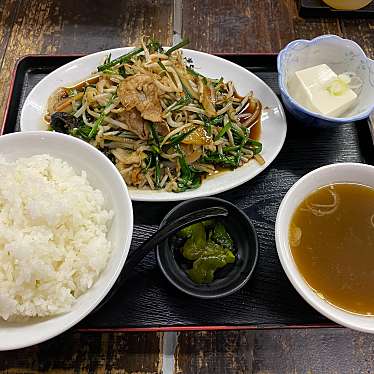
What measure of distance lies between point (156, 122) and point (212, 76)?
61cm

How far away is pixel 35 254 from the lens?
1.63 m

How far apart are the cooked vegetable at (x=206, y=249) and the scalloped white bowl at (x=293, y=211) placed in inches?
9.5

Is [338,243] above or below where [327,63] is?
below

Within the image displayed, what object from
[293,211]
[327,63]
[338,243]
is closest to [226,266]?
[293,211]

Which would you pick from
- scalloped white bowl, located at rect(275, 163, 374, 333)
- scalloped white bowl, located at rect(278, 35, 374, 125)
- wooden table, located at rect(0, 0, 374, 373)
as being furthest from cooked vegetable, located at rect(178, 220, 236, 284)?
scalloped white bowl, located at rect(278, 35, 374, 125)

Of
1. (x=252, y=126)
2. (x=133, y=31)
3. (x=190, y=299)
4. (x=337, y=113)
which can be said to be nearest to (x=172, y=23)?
(x=133, y=31)

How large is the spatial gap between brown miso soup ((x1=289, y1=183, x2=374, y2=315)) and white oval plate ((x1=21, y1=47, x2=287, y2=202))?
40 centimetres

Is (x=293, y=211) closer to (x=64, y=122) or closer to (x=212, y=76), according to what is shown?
(x=212, y=76)

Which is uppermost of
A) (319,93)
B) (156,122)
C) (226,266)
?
(156,122)

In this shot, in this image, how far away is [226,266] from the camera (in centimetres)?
197

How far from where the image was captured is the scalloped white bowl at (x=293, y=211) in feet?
5.66

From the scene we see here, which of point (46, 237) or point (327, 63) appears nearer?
point (46, 237)

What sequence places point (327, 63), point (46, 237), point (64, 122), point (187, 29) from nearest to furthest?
1. point (46, 237)
2. point (64, 122)
3. point (327, 63)
4. point (187, 29)

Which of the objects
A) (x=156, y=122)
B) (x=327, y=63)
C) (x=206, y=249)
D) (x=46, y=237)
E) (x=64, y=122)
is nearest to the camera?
(x=46, y=237)
